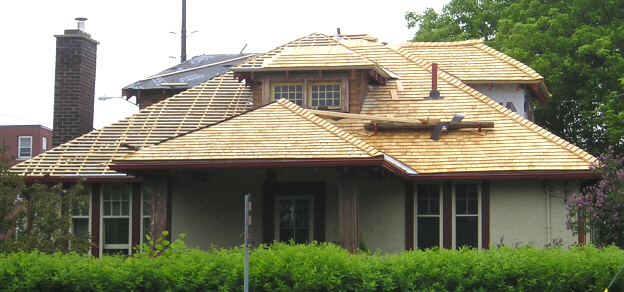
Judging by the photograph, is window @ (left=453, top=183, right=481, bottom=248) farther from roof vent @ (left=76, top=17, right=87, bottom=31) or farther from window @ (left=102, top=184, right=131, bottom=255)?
roof vent @ (left=76, top=17, right=87, bottom=31)

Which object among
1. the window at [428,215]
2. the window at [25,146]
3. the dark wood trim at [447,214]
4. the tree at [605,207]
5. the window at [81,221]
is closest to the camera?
the tree at [605,207]

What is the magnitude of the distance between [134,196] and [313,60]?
218 inches

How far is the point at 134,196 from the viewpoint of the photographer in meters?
22.9

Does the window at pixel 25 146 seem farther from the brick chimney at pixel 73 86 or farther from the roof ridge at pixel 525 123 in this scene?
the roof ridge at pixel 525 123

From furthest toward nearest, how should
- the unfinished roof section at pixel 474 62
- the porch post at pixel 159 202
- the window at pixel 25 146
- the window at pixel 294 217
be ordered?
the window at pixel 25 146
the unfinished roof section at pixel 474 62
the window at pixel 294 217
the porch post at pixel 159 202

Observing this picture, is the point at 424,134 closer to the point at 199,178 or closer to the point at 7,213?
the point at 199,178

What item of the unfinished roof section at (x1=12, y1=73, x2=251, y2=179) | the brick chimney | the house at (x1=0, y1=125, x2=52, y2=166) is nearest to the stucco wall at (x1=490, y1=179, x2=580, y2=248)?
the unfinished roof section at (x1=12, y1=73, x2=251, y2=179)

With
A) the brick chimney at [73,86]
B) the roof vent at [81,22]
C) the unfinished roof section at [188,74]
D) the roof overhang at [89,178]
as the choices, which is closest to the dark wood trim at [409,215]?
the roof overhang at [89,178]

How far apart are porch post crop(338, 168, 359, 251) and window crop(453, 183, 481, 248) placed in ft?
11.3

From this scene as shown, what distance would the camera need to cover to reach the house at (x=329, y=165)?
1914cm

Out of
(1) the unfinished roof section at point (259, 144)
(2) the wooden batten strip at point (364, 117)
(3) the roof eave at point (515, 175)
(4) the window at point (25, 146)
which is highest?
(4) the window at point (25, 146)

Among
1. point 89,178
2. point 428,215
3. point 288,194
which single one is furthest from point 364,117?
point 89,178

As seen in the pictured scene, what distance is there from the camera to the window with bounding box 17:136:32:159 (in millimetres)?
66125

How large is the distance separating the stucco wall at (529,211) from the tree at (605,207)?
4.53 ft
